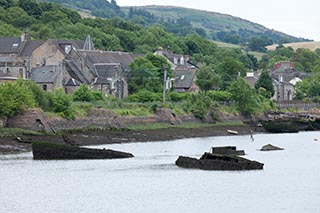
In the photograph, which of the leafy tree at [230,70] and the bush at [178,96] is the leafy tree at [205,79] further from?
the leafy tree at [230,70]

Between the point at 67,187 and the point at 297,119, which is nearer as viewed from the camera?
the point at 67,187

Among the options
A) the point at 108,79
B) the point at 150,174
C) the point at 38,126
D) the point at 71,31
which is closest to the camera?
the point at 150,174

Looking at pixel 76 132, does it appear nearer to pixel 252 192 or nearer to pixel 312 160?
pixel 312 160

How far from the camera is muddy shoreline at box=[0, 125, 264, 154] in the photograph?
7944 cm

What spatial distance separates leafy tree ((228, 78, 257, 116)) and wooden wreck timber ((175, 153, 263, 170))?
6550cm

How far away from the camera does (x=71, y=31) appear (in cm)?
18850

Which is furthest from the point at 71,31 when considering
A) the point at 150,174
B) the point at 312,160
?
the point at 150,174

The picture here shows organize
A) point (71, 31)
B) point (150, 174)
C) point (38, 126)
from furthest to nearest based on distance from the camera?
point (71, 31), point (38, 126), point (150, 174)

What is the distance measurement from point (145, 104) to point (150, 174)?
4892cm

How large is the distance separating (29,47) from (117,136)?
45.0m

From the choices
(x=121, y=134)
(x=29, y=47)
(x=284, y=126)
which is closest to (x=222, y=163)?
(x=121, y=134)

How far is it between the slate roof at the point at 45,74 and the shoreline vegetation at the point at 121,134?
1618cm

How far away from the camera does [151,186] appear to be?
57625 millimetres

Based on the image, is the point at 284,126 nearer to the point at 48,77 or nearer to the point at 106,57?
the point at 106,57
